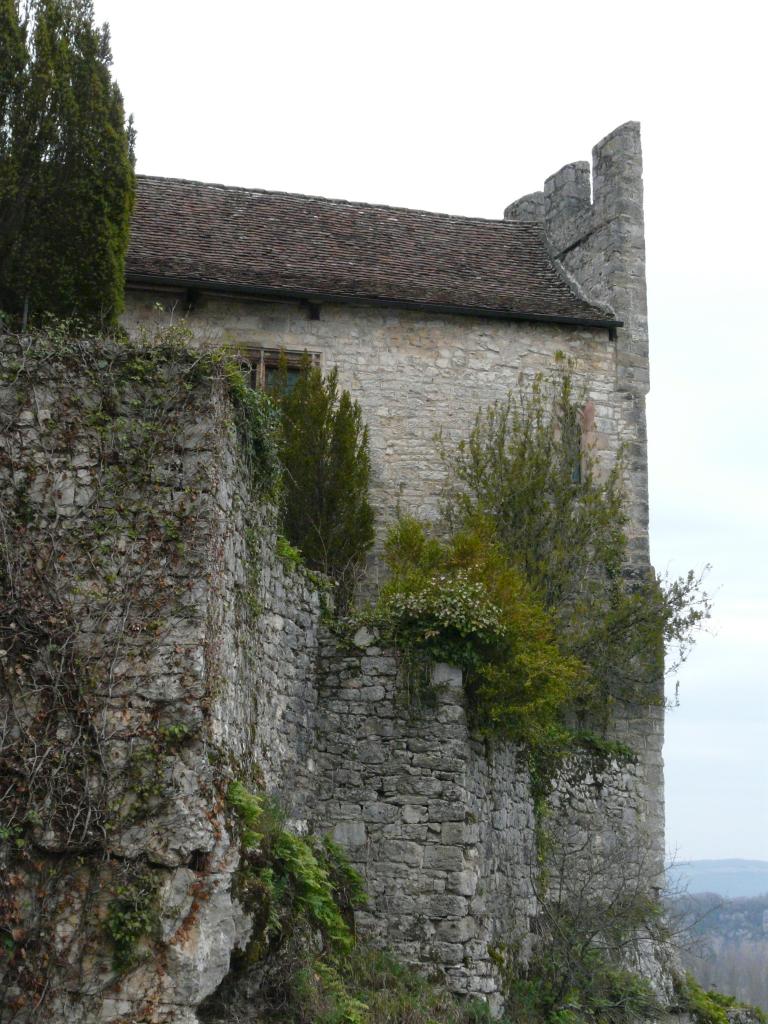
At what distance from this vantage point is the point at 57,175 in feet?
35.3

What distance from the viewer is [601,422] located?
56.5 feet

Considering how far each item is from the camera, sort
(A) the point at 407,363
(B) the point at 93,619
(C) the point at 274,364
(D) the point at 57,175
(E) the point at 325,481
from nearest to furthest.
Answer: (B) the point at 93,619
(D) the point at 57,175
(E) the point at 325,481
(C) the point at 274,364
(A) the point at 407,363

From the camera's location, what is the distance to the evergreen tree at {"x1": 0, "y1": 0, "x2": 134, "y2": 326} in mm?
10414

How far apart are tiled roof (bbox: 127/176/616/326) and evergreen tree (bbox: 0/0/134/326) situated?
4.54 m

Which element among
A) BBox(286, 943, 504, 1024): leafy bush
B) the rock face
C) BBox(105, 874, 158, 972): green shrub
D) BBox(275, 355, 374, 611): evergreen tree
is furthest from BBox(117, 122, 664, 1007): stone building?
BBox(105, 874, 158, 972): green shrub

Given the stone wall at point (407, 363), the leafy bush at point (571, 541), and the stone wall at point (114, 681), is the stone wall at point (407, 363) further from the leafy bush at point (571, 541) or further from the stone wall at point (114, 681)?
the stone wall at point (114, 681)

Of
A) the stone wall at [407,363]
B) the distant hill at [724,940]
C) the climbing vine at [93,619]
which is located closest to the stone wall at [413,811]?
A: the distant hill at [724,940]

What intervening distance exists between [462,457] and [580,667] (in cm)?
300

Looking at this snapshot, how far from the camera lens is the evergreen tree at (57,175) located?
10414 mm

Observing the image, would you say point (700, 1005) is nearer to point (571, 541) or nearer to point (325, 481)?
point (571, 541)

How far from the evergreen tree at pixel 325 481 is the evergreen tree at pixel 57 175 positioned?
4096 mm

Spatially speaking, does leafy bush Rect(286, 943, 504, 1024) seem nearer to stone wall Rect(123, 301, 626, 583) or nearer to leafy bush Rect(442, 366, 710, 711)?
leafy bush Rect(442, 366, 710, 711)

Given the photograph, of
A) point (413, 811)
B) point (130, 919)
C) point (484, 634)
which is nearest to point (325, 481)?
point (484, 634)

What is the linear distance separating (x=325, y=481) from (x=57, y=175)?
5104mm
